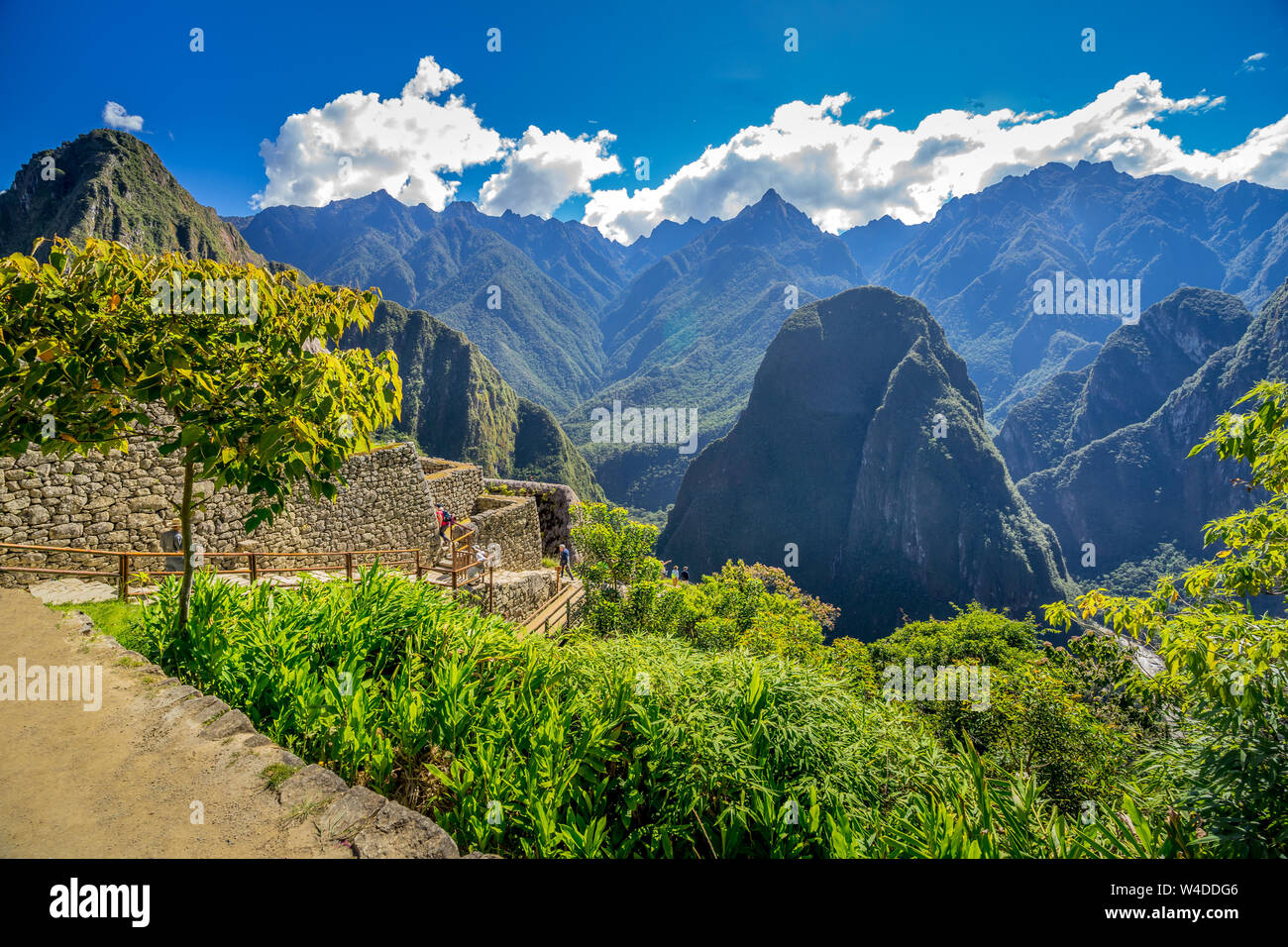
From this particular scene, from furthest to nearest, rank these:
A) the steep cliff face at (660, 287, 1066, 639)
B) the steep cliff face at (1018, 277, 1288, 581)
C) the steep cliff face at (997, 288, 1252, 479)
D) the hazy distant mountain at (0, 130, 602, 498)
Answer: the steep cliff face at (997, 288, 1252, 479), the steep cliff face at (1018, 277, 1288, 581), the steep cliff face at (660, 287, 1066, 639), the hazy distant mountain at (0, 130, 602, 498)

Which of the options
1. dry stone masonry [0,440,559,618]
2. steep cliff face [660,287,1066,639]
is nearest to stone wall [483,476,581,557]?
dry stone masonry [0,440,559,618]

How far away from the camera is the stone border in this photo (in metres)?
3.16

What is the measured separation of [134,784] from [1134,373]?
Result: 203m

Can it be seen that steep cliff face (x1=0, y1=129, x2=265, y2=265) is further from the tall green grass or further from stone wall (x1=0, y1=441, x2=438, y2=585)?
the tall green grass

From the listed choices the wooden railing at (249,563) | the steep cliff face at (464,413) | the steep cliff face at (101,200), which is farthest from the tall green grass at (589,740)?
the steep cliff face at (464,413)

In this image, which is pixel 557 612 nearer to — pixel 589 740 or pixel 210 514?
pixel 210 514

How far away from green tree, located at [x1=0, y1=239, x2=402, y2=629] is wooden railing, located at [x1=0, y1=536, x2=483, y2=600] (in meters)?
2.97

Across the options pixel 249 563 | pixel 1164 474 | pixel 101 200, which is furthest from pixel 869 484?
pixel 101 200

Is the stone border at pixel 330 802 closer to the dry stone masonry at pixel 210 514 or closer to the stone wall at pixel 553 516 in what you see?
the dry stone masonry at pixel 210 514

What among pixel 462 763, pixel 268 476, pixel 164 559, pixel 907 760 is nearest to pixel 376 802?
pixel 462 763

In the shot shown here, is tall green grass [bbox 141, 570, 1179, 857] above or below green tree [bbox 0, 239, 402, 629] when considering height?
below

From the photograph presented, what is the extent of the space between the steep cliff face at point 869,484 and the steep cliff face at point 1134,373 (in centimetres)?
7168

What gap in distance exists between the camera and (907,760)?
14.1 feet

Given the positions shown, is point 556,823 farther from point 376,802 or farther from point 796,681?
point 796,681
